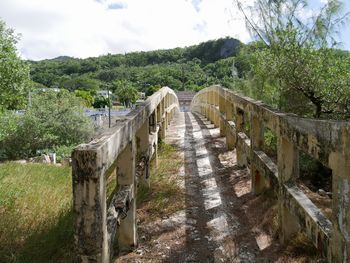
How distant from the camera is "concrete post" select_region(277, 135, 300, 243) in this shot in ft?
10.8

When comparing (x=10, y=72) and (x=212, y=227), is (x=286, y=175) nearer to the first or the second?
(x=212, y=227)

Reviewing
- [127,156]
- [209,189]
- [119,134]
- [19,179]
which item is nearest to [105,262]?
[119,134]

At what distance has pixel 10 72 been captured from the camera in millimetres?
11844

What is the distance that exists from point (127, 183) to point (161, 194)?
1.46m

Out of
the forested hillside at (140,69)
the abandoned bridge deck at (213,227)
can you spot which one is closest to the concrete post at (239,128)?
the abandoned bridge deck at (213,227)

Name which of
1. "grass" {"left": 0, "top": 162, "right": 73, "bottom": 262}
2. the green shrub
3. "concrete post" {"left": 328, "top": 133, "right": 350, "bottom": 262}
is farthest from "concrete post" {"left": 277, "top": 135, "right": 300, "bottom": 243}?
the green shrub

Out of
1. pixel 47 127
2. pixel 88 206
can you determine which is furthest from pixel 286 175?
pixel 47 127

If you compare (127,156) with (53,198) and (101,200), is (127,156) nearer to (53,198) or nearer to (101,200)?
(101,200)

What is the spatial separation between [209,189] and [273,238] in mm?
1604

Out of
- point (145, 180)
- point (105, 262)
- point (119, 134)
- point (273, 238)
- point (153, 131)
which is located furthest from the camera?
point (153, 131)

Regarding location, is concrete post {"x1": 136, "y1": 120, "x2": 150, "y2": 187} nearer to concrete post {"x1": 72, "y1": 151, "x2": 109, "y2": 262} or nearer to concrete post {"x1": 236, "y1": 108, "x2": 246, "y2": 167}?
concrete post {"x1": 236, "y1": 108, "x2": 246, "y2": 167}

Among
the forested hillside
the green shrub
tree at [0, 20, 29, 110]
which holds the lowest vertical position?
the green shrub

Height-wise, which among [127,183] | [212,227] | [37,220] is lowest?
[37,220]

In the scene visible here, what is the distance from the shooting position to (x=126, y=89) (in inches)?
3720
